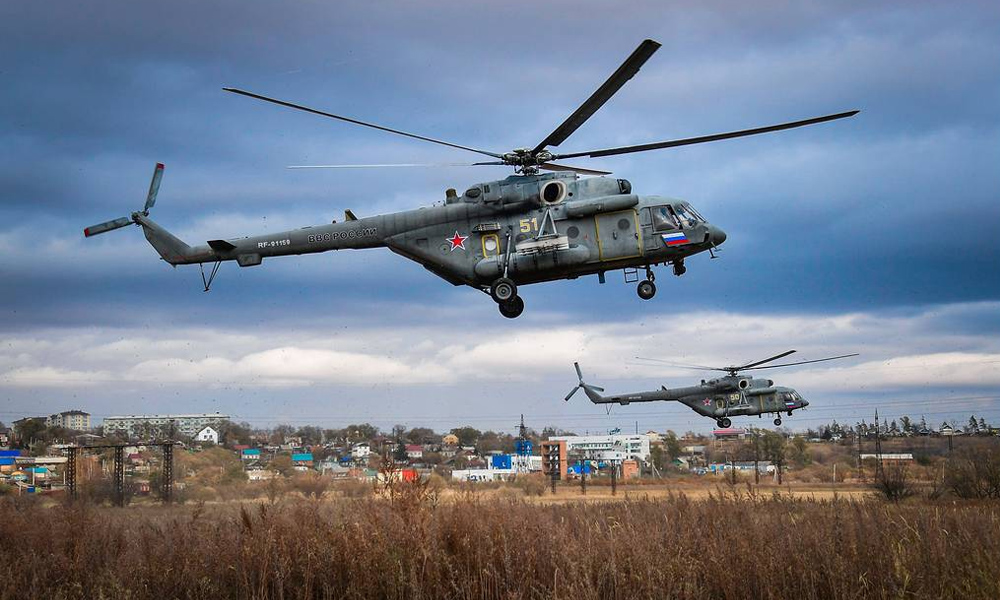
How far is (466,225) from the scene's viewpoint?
2006 centimetres

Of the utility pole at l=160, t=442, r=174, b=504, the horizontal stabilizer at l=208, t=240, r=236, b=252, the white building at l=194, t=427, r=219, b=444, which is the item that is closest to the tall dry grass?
the horizontal stabilizer at l=208, t=240, r=236, b=252

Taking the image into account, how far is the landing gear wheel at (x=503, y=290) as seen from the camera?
1952cm

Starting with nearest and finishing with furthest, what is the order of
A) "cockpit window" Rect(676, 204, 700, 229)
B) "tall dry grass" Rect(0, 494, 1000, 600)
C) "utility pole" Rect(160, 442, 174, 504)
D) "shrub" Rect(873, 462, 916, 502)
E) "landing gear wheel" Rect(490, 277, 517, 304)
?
"tall dry grass" Rect(0, 494, 1000, 600) < "landing gear wheel" Rect(490, 277, 517, 304) < "cockpit window" Rect(676, 204, 700, 229) < "shrub" Rect(873, 462, 916, 502) < "utility pole" Rect(160, 442, 174, 504)

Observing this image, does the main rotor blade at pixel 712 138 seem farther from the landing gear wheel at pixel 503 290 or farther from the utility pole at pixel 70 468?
the utility pole at pixel 70 468

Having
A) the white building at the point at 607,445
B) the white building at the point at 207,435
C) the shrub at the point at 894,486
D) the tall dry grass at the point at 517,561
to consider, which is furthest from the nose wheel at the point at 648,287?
the white building at the point at 607,445

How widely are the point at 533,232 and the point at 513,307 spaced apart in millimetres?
1675

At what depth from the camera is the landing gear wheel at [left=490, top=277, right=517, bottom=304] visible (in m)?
19.5

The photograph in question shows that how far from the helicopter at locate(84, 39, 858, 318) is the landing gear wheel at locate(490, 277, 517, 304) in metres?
0.02

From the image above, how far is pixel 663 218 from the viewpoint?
2052 cm

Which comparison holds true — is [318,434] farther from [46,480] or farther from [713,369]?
[713,369]

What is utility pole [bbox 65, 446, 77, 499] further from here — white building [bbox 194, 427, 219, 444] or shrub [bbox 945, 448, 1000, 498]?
shrub [bbox 945, 448, 1000, 498]

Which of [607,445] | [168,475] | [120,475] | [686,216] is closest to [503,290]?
[686,216]

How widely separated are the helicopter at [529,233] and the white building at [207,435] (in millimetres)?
42142

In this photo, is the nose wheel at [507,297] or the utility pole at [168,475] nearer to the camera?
the nose wheel at [507,297]
